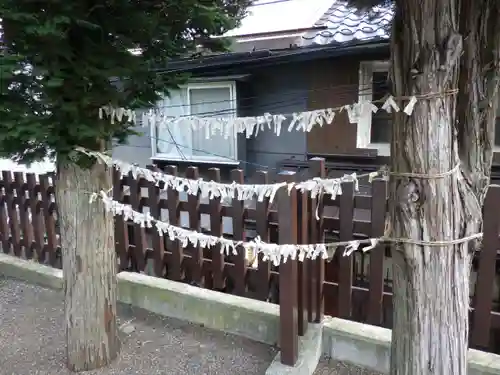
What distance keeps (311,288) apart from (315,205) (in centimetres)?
62

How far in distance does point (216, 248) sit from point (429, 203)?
83.7 inches

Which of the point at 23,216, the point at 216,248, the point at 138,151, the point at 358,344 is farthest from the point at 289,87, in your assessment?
the point at 358,344

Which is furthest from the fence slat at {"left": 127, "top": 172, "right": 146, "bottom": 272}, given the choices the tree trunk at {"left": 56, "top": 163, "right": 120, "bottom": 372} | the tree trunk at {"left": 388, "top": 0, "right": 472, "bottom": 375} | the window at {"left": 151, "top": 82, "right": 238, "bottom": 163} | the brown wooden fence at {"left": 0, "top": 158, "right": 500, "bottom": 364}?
the window at {"left": 151, "top": 82, "right": 238, "bottom": 163}

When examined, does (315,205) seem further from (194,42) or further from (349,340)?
(194,42)

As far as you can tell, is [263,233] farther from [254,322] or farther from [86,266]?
[86,266]

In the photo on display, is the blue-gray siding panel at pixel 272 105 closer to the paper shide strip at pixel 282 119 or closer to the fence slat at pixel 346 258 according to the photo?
the fence slat at pixel 346 258

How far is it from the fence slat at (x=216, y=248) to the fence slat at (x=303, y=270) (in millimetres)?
837

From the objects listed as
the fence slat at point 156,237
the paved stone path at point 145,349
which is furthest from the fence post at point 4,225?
the fence slat at point 156,237

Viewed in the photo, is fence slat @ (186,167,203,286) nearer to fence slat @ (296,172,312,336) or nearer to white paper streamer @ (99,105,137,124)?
white paper streamer @ (99,105,137,124)

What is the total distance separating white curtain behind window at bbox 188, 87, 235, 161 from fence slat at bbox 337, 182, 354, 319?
4250mm

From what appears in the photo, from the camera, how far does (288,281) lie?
2.92 metres

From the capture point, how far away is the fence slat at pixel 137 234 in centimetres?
401

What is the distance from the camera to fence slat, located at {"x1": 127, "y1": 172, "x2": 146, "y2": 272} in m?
4.01

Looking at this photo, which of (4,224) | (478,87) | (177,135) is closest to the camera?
(478,87)
